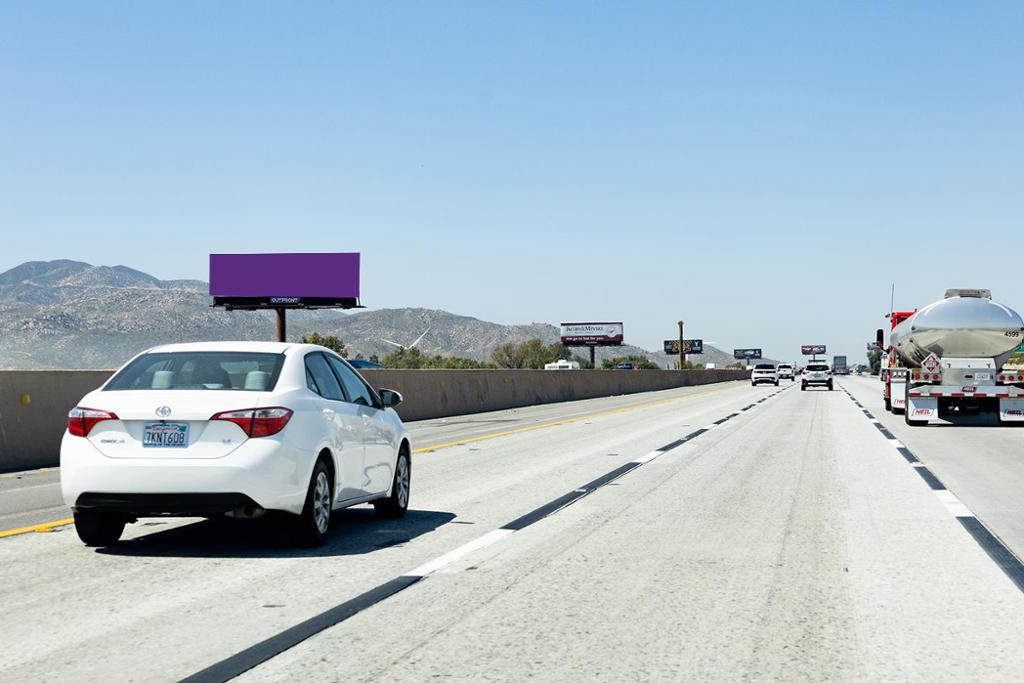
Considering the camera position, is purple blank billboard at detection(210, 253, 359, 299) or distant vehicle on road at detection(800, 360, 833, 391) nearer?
distant vehicle on road at detection(800, 360, 833, 391)

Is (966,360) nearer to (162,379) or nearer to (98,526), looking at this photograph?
(162,379)

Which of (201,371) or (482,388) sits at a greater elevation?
(201,371)

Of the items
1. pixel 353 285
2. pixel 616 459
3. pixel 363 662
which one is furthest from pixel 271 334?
pixel 363 662

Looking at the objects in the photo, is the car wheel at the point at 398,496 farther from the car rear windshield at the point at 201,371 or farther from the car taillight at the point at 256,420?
the car taillight at the point at 256,420

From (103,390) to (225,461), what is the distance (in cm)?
117

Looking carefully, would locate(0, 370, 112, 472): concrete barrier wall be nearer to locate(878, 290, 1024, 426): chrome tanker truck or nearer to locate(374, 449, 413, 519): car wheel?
locate(374, 449, 413, 519): car wheel

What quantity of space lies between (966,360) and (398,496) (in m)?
18.4

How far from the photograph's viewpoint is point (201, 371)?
29.2 feet

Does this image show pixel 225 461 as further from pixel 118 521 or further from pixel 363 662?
pixel 363 662

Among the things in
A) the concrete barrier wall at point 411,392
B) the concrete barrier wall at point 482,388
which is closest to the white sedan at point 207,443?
the concrete barrier wall at point 411,392

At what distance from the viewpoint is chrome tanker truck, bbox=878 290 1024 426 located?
25406 mm

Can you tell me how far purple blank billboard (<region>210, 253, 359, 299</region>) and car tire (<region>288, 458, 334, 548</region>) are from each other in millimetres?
59057

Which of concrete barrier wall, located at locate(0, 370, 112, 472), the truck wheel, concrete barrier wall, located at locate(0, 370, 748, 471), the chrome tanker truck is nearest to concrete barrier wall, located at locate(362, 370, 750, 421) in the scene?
concrete barrier wall, located at locate(0, 370, 748, 471)

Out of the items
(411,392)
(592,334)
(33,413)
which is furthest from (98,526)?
(592,334)
